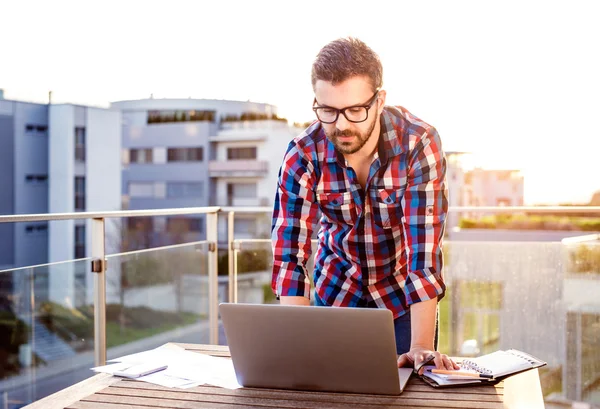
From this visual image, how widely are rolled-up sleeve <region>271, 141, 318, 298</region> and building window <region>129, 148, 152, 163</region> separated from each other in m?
30.5

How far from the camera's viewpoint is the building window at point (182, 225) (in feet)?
96.8

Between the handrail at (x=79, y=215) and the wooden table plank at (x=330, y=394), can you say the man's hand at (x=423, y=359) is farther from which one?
the handrail at (x=79, y=215)

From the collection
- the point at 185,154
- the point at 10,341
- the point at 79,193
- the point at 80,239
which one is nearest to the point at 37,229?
the point at 80,239

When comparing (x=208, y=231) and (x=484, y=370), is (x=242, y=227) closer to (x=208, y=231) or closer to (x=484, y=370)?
(x=208, y=231)

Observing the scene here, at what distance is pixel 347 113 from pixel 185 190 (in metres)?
29.7

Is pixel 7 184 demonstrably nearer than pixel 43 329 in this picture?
No

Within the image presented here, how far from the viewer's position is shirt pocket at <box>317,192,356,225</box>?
5.24ft

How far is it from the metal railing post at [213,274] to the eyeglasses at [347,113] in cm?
247

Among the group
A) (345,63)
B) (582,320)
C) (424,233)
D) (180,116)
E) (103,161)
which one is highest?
(180,116)

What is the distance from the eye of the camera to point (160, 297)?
3842 mm

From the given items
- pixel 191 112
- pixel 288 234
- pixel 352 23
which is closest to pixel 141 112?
pixel 191 112

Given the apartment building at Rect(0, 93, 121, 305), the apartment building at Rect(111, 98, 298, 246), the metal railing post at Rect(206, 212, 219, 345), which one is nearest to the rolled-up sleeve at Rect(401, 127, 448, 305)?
the metal railing post at Rect(206, 212, 219, 345)

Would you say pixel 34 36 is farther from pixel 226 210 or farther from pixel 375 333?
pixel 375 333

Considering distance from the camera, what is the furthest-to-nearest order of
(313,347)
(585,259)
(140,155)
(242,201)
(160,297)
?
(140,155)
(242,201)
(160,297)
(585,259)
(313,347)
